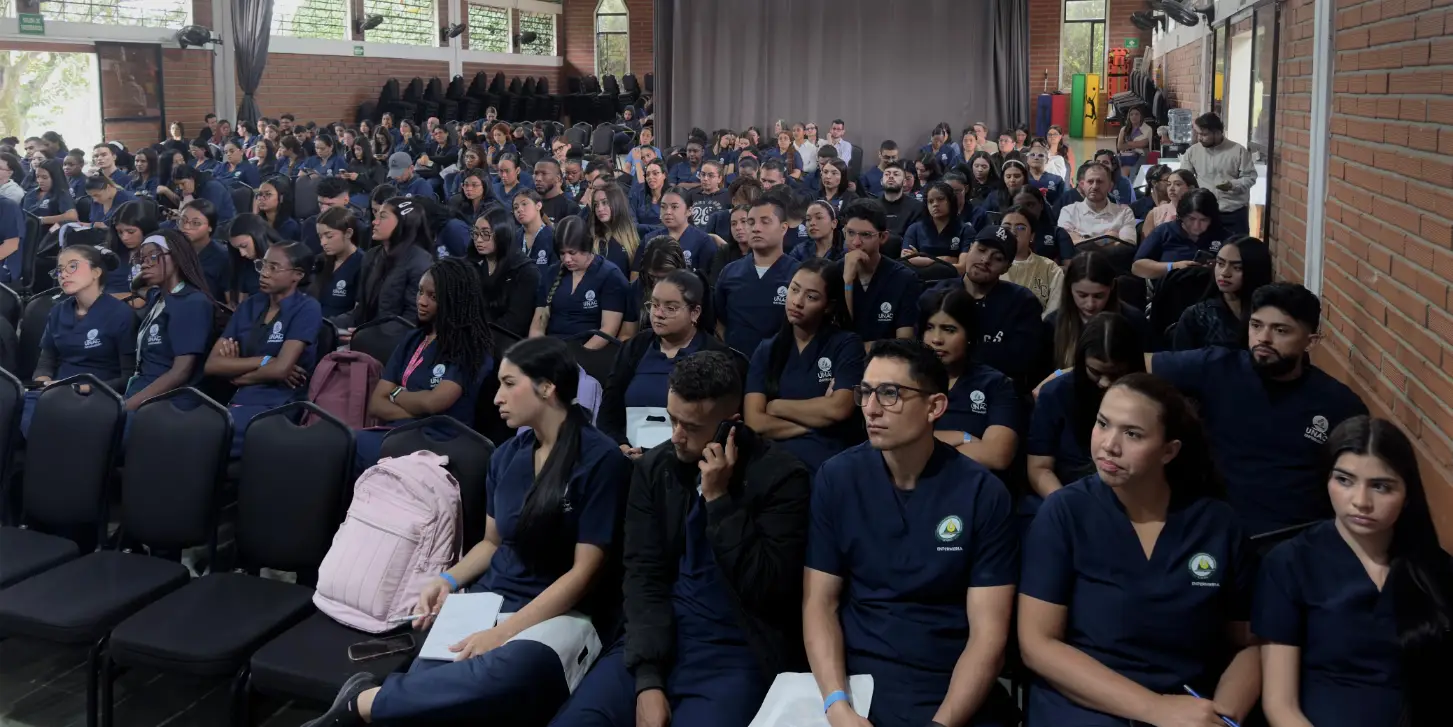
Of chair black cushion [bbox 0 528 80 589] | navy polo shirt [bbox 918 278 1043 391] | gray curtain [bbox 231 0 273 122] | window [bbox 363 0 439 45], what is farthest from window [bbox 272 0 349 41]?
navy polo shirt [bbox 918 278 1043 391]

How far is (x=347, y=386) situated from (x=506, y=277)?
174 cm

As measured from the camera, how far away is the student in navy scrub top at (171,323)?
16.6ft

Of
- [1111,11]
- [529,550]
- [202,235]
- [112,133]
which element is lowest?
[529,550]

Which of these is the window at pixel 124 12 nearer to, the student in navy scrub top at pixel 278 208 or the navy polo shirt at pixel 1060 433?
the student in navy scrub top at pixel 278 208

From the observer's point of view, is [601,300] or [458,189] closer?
[601,300]

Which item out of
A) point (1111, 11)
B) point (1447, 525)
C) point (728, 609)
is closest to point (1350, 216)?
point (1447, 525)

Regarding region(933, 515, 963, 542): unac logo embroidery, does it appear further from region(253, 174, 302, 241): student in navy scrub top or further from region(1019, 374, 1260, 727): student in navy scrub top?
region(253, 174, 302, 241): student in navy scrub top

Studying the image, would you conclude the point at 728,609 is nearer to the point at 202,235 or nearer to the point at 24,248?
the point at 202,235

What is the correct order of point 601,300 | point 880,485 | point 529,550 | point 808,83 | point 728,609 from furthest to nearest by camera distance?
point 808,83, point 601,300, point 529,550, point 728,609, point 880,485

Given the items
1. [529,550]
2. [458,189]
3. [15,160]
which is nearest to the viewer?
[529,550]

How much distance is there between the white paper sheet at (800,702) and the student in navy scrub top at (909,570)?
0.03m

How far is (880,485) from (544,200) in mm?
6428

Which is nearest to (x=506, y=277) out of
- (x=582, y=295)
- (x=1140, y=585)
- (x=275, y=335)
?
(x=582, y=295)

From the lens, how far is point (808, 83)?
15477 mm
